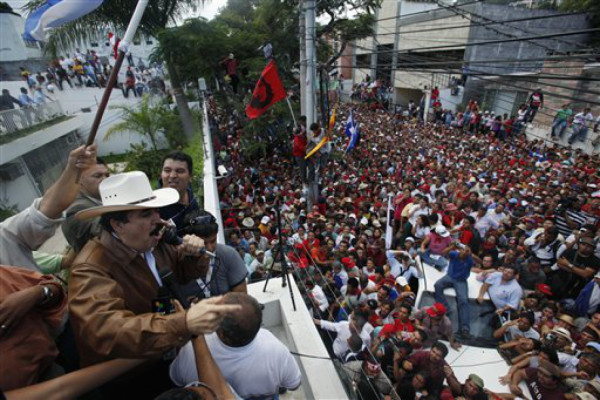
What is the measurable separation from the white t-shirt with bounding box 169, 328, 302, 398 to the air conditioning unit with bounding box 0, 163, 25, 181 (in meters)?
13.3

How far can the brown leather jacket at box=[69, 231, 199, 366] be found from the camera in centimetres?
130

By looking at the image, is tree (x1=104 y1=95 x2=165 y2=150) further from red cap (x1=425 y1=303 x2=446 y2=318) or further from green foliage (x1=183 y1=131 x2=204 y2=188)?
red cap (x1=425 y1=303 x2=446 y2=318)

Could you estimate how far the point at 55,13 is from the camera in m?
2.23

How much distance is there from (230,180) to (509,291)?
8.99 meters

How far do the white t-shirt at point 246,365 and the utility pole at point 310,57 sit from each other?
736 cm

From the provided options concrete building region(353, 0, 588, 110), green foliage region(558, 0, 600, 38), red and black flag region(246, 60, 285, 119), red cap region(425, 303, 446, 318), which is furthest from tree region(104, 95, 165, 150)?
green foliage region(558, 0, 600, 38)

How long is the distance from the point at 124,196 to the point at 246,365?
1.14 metres

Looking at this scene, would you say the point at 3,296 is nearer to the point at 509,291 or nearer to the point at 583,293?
the point at 509,291

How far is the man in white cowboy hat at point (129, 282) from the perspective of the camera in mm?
1312

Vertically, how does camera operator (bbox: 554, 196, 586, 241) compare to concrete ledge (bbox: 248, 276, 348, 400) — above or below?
below

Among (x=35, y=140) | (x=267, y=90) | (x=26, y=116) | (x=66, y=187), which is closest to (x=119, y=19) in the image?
(x=26, y=116)

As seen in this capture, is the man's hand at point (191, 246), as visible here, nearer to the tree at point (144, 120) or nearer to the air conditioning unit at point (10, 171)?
the air conditioning unit at point (10, 171)

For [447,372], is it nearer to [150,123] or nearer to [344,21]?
[150,123]

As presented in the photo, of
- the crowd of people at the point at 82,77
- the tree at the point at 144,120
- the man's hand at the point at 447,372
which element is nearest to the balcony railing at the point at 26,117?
the tree at the point at 144,120
